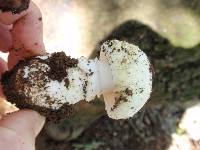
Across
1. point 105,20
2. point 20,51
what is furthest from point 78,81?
point 105,20

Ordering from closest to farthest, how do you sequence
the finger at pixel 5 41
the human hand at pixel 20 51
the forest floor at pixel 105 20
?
the human hand at pixel 20 51 < the finger at pixel 5 41 < the forest floor at pixel 105 20

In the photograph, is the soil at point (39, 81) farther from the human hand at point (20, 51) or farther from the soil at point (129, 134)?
the soil at point (129, 134)

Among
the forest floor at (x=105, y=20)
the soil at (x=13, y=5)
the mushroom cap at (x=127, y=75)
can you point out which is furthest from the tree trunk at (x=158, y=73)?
the soil at (x=13, y=5)

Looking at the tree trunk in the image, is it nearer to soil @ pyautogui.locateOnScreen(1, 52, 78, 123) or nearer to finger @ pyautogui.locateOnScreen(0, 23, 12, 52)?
finger @ pyautogui.locateOnScreen(0, 23, 12, 52)

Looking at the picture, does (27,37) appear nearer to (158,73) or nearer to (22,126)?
(22,126)

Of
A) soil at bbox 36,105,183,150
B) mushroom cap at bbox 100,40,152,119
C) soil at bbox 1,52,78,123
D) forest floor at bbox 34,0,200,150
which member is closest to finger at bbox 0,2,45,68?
soil at bbox 1,52,78,123

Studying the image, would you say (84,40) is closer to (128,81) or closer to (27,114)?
(128,81)
